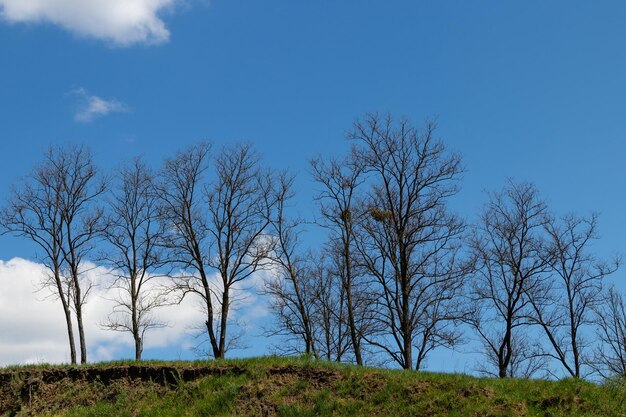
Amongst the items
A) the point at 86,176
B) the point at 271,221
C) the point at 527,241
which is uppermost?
the point at 86,176

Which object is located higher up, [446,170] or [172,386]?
[446,170]

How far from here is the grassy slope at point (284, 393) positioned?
1429 cm

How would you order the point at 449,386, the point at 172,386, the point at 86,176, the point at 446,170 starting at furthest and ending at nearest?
the point at 86,176 < the point at 446,170 < the point at 172,386 < the point at 449,386

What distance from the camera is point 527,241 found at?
30516mm

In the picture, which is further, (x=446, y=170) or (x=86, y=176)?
(x=86, y=176)

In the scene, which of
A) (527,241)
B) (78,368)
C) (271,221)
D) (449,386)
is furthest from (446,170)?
(78,368)

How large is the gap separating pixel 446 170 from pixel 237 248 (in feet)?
33.0

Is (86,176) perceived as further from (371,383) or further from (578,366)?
(578,366)

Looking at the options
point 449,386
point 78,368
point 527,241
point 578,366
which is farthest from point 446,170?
point 78,368

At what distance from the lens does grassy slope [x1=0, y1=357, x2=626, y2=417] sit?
1429 cm

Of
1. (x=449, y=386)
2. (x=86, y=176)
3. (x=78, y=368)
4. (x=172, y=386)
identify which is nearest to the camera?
(x=449, y=386)

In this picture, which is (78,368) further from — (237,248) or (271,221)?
(271,221)

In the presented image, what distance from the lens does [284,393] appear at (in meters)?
15.4

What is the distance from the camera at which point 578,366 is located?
29.9 m
